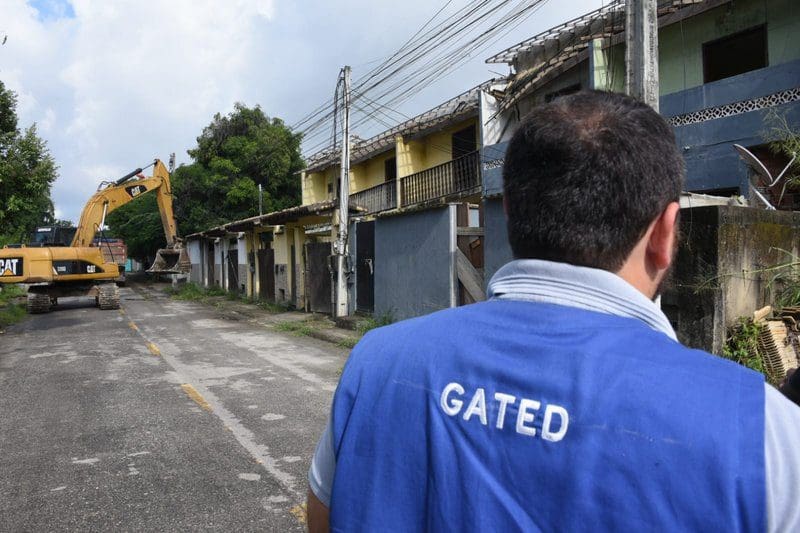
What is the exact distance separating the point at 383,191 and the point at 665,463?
21.1 meters

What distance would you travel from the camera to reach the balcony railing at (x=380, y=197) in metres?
21.0

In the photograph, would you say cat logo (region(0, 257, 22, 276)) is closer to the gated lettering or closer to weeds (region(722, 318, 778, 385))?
weeds (region(722, 318, 778, 385))

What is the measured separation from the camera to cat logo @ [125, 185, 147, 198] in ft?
64.6

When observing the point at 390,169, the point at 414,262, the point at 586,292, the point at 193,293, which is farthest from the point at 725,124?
the point at 193,293

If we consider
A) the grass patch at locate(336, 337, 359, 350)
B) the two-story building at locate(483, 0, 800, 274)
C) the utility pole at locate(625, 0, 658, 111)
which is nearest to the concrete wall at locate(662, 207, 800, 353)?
the utility pole at locate(625, 0, 658, 111)

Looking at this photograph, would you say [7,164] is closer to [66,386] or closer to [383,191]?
[66,386]

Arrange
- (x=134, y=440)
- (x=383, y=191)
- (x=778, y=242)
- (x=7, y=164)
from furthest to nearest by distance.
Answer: (x=383, y=191)
(x=7, y=164)
(x=778, y=242)
(x=134, y=440)

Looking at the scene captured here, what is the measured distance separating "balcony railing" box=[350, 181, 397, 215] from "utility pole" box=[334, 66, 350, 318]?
236 inches

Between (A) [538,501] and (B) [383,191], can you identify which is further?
(B) [383,191]

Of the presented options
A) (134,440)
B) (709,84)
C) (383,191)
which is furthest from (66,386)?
(383,191)

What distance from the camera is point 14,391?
725 centimetres

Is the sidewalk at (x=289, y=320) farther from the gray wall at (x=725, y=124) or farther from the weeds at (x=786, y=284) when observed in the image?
the gray wall at (x=725, y=124)

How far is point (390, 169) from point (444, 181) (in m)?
4.61

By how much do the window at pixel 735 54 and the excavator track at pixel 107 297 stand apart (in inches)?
655
